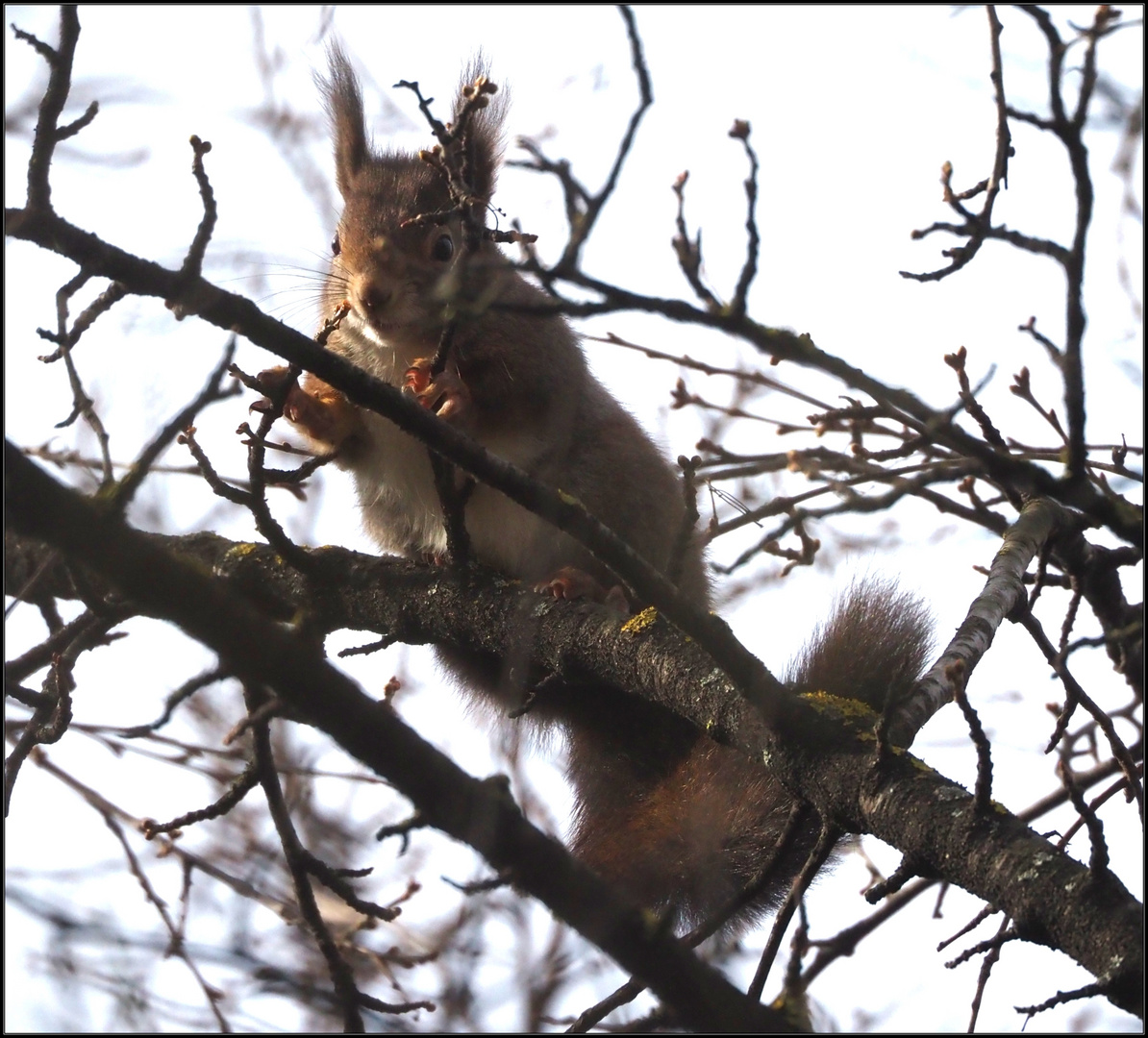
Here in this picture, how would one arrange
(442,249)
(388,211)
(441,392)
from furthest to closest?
(388,211) → (442,249) → (441,392)

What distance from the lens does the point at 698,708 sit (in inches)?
109

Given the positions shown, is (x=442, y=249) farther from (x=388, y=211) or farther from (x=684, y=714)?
(x=684, y=714)

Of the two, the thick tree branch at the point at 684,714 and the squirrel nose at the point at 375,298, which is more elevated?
the squirrel nose at the point at 375,298

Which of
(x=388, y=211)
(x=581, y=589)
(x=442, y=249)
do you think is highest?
(x=388, y=211)

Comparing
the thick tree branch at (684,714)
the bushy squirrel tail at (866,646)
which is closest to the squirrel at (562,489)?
the bushy squirrel tail at (866,646)

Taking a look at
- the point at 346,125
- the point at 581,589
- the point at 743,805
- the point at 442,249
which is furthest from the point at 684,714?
the point at 346,125

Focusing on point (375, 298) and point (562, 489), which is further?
point (562, 489)

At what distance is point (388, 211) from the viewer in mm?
4355

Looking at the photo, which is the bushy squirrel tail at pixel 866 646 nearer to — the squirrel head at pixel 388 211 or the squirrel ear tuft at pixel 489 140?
the squirrel head at pixel 388 211

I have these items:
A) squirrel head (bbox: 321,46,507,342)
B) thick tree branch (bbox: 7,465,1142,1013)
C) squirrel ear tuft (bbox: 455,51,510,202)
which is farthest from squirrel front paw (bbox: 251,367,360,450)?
squirrel ear tuft (bbox: 455,51,510,202)

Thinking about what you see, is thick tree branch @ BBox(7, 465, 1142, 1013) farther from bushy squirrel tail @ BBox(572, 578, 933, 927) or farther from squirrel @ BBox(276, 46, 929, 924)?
bushy squirrel tail @ BBox(572, 578, 933, 927)

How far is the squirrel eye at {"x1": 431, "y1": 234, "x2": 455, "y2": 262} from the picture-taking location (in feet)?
13.8

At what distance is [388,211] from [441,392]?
1.05 metres

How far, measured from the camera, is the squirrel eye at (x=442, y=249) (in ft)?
13.8
